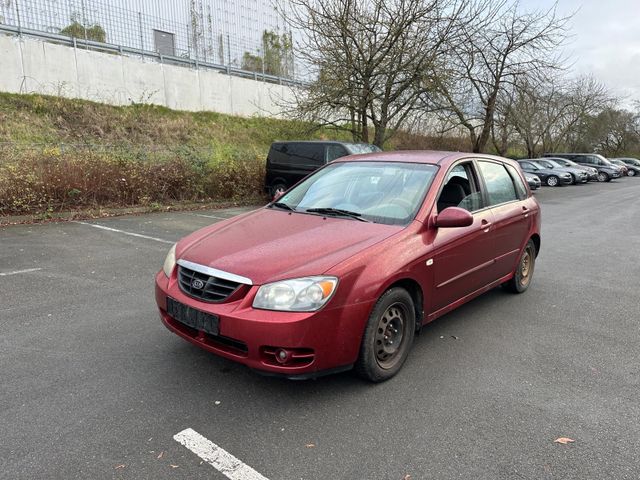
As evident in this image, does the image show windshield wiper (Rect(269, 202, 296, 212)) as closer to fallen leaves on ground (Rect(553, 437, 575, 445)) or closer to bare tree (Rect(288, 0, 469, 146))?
fallen leaves on ground (Rect(553, 437, 575, 445))

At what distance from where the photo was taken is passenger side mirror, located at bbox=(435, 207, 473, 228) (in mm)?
3488

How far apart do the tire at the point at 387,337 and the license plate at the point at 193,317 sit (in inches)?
38.0

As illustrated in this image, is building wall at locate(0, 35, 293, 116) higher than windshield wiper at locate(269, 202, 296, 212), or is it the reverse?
building wall at locate(0, 35, 293, 116)

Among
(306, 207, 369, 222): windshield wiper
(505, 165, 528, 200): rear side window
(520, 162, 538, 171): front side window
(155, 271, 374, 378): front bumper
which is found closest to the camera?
(155, 271, 374, 378): front bumper

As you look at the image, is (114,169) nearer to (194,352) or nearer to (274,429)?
(194,352)

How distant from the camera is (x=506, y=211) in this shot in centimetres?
470

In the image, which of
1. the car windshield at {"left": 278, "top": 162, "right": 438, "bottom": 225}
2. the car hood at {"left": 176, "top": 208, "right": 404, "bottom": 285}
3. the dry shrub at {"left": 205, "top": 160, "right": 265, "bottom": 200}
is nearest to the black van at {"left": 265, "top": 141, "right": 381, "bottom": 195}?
the dry shrub at {"left": 205, "top": 160, "right": 265, "bottom": 200}

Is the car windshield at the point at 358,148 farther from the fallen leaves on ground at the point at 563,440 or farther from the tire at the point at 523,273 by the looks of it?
the fallen leaves on ground at the point at 563,440

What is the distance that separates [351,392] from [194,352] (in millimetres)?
1331

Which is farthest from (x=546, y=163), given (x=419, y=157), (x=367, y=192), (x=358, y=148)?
(x=367, y=192)

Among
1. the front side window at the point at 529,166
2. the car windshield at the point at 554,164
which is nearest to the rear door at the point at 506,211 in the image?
the front side window at the point at 529,166

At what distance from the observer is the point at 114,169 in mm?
11141

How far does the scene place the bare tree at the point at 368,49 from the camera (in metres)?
15.8

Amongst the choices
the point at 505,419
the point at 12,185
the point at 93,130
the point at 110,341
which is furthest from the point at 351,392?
→ the point at 93,130
